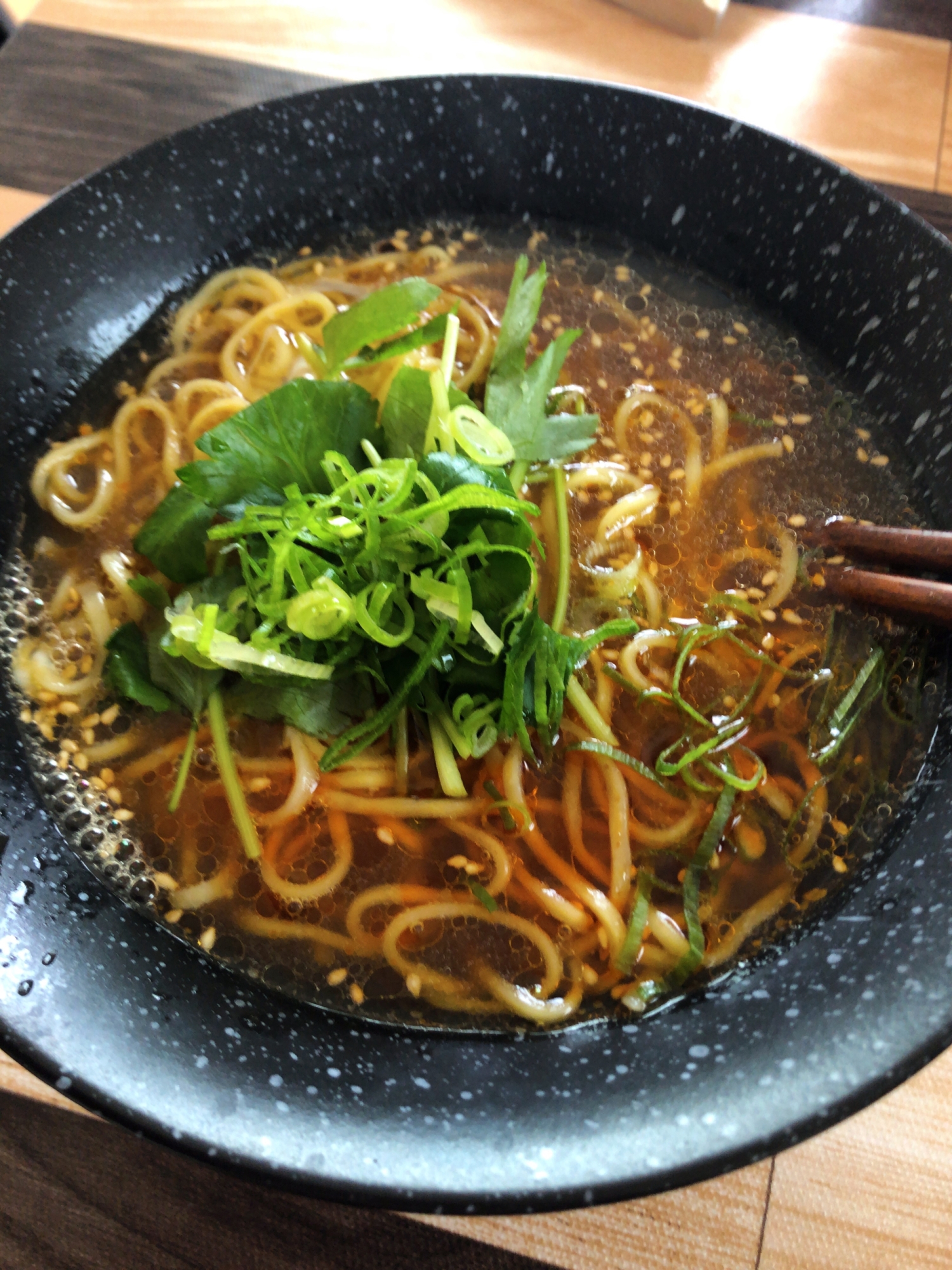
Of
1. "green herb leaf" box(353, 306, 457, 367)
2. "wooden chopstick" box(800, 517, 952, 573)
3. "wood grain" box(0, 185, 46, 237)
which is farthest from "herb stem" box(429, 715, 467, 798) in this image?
"wood grain" box(0, 185, 46, 237)

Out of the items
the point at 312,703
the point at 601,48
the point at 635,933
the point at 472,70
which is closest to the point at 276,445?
the point at 312,703

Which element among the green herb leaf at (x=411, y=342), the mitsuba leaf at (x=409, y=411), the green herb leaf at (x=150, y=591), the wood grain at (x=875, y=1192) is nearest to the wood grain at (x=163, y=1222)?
the wood grain at (x=875, y=1192)

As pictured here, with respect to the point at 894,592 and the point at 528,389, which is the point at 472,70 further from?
the point at 894,592

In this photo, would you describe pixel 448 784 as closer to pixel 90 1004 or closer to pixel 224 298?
pixel 90 1004

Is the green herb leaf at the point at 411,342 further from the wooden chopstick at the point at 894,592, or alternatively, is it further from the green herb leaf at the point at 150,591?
the wooden chopstick at the point at 894,592

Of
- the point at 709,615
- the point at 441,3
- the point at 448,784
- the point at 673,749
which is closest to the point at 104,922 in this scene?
the point at 448,784
